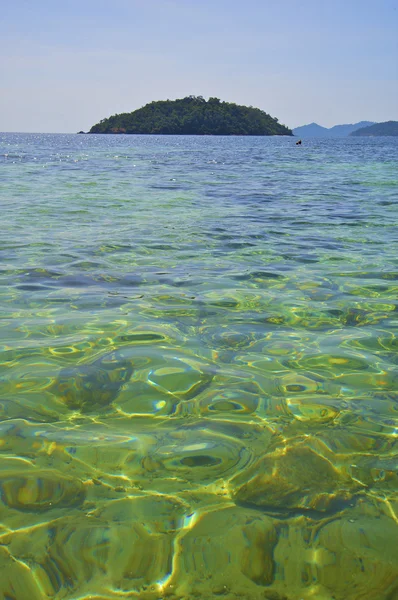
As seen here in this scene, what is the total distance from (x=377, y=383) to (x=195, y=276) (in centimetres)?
298

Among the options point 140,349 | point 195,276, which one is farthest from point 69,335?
point 195,276

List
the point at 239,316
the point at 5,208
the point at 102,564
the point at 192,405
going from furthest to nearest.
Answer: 1. the point at 5,208
2. the point at 239,316
3. the point at 192,405
4. the point at 102,564

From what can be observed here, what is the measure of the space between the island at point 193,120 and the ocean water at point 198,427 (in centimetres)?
15783

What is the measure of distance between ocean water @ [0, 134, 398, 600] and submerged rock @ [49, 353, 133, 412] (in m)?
0.01

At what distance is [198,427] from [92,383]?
86 centimetres

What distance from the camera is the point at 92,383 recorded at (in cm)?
320

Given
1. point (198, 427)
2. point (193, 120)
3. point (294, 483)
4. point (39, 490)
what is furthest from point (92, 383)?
point (193, 120)

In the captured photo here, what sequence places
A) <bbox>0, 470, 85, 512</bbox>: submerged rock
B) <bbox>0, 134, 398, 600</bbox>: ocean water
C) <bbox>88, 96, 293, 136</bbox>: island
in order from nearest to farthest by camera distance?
<bbox>0, 134, 398, 600</bbox>: ocean water < <bbox>0, 470, 85, 512</bbox>: submerged rock < <bbox>88, 96, 293, 136</bbox>: island

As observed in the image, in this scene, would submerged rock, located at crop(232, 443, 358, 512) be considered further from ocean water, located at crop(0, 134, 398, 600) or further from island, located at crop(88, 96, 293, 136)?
island, located at crop(88, 96, 293, 136)

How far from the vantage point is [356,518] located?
6.69ft

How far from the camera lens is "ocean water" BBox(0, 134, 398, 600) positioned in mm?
1816

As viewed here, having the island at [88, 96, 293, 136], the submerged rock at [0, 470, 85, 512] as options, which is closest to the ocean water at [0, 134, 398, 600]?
the submerged rock at [0, 470, 85, 512]

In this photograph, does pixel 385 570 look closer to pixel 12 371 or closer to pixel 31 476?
pixel 31 476

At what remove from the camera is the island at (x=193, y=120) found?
508 ft
